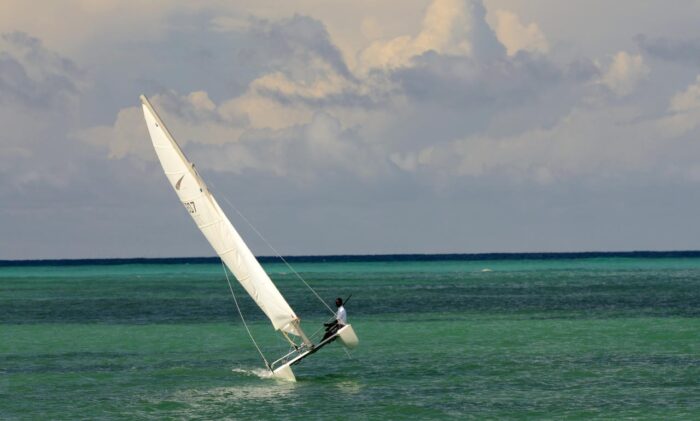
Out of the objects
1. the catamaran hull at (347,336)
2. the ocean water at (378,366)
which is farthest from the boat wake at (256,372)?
the catamaran hull at (347,336)

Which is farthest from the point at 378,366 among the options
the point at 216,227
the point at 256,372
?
the point at 216,227

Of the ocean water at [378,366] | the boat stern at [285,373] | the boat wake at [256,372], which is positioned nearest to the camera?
the ocean water at [378,366]

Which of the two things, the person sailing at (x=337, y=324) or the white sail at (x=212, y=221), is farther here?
the person sailing at (x=337, y=324)

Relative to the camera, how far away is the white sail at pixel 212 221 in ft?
154

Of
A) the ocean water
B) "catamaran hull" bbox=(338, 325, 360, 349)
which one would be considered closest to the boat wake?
the ocean water

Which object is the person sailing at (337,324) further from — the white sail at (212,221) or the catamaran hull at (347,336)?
the white sail at (212,221)

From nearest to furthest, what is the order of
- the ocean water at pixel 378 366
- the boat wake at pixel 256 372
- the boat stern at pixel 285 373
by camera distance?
the ocean water at pixel 378 366
the boat stern at pixel 285 373
the boat wake at pixel 256 372

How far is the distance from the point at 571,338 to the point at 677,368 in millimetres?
16950

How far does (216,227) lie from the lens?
158 feet

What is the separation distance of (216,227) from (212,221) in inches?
12.7

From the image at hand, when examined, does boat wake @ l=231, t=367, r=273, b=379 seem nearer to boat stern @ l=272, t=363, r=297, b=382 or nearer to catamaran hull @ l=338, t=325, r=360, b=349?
boat stern @ l=272, t=363, r=297, b=382

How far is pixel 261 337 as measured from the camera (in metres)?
77.1

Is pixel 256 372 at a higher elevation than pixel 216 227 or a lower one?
lower

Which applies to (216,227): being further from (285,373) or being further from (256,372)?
(256,372)
